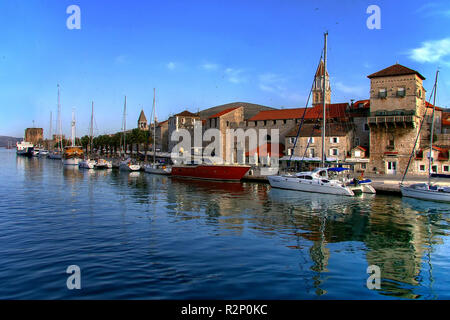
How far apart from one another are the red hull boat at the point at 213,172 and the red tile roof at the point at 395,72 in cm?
2122

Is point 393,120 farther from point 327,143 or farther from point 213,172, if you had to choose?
point 213,172

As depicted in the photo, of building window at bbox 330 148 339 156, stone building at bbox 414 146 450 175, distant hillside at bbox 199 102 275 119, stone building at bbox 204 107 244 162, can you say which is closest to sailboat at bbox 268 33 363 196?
building window at bbox 330 148 339 156

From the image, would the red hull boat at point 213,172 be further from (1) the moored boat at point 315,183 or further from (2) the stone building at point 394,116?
(2) the stone building at point 394,116

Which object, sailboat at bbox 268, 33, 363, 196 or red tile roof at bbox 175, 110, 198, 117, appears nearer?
sailboat at bbox 268, 33, 363, 196

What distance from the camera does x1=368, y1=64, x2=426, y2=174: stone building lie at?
44969 mm

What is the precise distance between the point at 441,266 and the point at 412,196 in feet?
66.2

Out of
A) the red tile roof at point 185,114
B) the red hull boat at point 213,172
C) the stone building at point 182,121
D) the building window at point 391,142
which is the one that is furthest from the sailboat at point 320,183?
the red tile roof at point 185,114

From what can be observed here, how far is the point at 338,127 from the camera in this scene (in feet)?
170

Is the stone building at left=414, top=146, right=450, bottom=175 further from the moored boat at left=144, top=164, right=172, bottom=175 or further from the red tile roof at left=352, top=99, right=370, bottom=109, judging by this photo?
the moored boat at left=144, top=164, right=172, bottom=175

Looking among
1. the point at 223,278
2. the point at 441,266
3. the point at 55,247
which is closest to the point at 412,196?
the point at 441,266

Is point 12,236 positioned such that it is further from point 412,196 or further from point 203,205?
point 412,196

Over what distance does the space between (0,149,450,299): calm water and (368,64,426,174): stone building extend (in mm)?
21754

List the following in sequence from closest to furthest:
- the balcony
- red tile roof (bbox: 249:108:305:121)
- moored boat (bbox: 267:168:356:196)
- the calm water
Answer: the calm water
moored boat (bbox: 267:168:356:196)
the balcony
red tile roof (bbox: 249:108:305:121)

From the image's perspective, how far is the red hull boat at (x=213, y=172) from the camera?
46381mm
